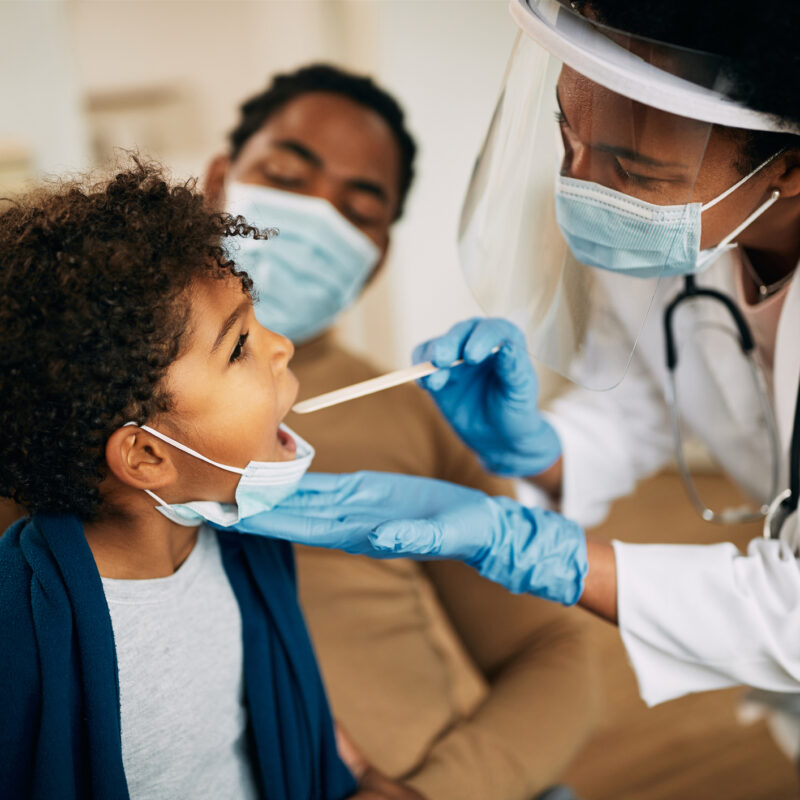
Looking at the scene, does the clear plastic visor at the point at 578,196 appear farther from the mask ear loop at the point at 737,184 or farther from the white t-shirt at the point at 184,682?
the white t-shirt at the point at 184,682

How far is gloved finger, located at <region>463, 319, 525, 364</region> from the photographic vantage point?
1.10 meters

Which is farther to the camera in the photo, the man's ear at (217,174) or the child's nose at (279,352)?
the man's ear at (217,174)

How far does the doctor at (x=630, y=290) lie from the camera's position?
85cm

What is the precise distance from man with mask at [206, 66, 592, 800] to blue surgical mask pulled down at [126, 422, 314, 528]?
481mm

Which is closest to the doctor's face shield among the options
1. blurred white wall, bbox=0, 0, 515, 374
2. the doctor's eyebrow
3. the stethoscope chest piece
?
the doctor's eyebrow

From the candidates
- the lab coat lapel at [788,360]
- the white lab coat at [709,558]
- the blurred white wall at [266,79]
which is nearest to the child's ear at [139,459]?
the white lab coat at [709,558]

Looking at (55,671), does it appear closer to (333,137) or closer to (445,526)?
(445,526)

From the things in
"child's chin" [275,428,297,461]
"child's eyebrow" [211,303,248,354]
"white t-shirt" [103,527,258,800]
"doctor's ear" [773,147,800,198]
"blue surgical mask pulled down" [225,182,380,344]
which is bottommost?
"white t-shirt" [103,527,258,800]

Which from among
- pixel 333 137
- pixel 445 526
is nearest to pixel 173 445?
pixel 445 526

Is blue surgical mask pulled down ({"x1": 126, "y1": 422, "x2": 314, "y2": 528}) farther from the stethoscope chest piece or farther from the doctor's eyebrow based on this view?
the stethoscope chest piece

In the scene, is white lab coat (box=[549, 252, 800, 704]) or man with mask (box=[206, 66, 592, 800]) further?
man with mask (box=[206, 66, 592, 800])

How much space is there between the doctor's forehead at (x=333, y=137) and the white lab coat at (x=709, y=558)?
59 centimetres

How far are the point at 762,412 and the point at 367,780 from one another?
0.87 m

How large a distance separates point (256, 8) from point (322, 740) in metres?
3.42
